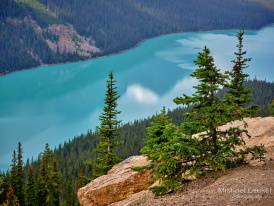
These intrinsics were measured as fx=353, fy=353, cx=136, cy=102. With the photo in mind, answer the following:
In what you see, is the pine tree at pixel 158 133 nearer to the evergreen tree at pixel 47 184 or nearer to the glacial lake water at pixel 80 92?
the evergreen tree at pixel 47 184

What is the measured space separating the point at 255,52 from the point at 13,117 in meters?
138

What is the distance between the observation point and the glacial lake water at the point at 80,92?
3492 inches

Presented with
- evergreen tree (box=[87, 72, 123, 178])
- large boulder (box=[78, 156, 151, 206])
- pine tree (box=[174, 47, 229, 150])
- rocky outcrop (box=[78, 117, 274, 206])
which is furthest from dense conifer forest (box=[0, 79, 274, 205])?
pine tree (box=[174, 47, 229, 150])

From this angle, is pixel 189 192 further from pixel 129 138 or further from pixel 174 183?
pixel 129 138

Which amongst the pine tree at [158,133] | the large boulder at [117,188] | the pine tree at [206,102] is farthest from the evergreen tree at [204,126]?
the large boulder at [117,188]

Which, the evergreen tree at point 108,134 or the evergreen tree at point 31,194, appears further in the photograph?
the evergreen tree at point 31,194

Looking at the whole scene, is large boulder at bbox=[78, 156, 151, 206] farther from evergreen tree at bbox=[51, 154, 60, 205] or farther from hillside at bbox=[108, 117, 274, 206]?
evergreen tree at bbox=[51, 154, 60, 205]

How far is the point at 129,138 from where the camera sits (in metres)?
87.3

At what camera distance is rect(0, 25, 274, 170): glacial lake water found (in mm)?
88688

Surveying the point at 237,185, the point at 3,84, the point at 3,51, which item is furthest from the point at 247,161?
the point at 3,51

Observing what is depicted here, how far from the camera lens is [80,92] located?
429 feet

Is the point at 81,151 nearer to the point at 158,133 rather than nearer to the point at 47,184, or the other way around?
the point at 47,184

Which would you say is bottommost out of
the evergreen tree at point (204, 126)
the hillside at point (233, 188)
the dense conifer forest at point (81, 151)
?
the dense conifer forest at point (81, 151)

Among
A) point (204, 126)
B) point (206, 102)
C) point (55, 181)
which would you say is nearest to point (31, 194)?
point (55, 181)
